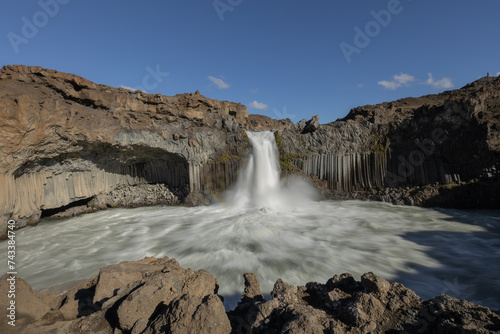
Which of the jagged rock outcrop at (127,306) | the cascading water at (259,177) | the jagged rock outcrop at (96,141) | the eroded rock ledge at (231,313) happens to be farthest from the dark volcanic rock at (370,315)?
the cascading water at (259,177)

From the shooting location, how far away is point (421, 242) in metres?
7.20

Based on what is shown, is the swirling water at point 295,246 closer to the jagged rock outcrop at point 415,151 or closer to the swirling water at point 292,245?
the swirling water at point 292,245

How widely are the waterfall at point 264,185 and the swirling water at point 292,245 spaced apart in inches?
52.3

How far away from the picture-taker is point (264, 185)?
48.1 ft

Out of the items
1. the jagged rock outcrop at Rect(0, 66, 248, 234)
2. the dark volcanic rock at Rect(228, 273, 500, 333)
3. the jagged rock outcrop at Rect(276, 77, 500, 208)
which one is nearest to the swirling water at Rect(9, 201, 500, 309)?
the jagged rock outcrop at Rect(276, 77, 500, 208)

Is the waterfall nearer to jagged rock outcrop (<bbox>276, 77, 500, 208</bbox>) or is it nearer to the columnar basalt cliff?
the columnar basalt cliff

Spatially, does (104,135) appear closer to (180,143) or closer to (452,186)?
(180,143)

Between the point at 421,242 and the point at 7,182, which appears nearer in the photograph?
the point at 421,242

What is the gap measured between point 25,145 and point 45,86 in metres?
3.08

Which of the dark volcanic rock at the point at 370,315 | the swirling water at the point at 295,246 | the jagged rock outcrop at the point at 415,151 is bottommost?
the swirling water at the point at 295,246

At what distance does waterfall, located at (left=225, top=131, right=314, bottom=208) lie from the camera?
1416cm

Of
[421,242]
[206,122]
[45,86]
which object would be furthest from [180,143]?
[421,242]

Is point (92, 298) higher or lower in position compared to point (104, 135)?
lower

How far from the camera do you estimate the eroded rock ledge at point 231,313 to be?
200 centimetres
